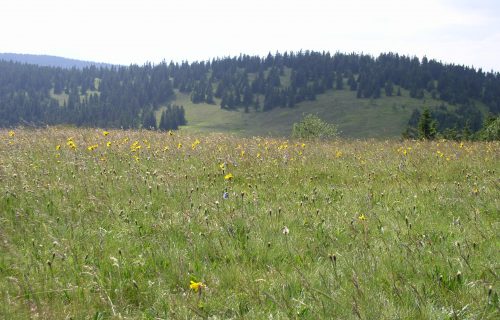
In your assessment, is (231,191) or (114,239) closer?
(114,239)

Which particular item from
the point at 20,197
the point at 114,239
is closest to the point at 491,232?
the point at 114,239

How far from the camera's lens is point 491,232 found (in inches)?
191

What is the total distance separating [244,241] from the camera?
466 cm

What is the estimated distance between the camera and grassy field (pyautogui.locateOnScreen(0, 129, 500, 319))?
3.21 meters

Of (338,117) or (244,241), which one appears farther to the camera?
(338,117)

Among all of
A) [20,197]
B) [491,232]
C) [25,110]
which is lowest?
[25,110]

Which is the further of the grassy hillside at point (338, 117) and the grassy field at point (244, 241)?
the grassy hillside at point (338, 117)

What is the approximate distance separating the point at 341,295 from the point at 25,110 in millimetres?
210024

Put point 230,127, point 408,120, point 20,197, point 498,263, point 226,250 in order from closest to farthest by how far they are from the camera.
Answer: point 498,263 → point 226,250 → point 20,197 → point 408,120 → point 230,127

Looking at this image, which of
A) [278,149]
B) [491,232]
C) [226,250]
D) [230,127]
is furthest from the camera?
[230,127]

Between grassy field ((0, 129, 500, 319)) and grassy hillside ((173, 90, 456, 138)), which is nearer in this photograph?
grassy field ((0, 129, 500, 319))

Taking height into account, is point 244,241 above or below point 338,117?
below

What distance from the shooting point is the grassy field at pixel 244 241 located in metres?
3.21

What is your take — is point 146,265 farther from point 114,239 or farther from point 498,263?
point 498,263
